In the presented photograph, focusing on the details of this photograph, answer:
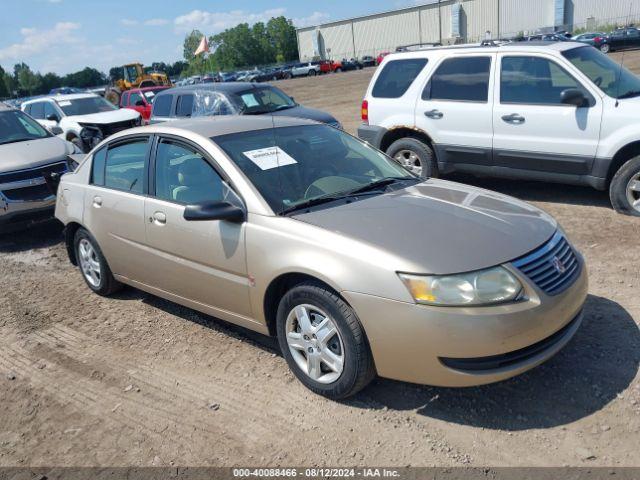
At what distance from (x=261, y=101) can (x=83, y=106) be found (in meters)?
6.08

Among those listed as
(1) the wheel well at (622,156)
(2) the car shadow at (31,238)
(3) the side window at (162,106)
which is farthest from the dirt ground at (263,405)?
(3) the side window at (162,106)

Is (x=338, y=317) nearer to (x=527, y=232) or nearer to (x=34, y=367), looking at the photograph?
(x=527, y=232)

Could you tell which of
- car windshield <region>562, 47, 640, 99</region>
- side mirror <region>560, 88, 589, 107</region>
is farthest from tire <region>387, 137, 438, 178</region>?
car windshield <region>562, 47, 640, 99</region>

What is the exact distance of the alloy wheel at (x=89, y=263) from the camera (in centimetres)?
549

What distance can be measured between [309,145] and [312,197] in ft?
2.17

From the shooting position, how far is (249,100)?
11.6 m

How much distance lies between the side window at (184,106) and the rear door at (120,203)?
6.48 metres

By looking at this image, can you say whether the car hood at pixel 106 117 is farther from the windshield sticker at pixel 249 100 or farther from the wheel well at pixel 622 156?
the wheel well at pixel 622 156

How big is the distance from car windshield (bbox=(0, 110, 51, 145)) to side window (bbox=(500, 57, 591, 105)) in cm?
667

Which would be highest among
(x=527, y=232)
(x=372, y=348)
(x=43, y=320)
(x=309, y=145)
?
(x=309, y=145)

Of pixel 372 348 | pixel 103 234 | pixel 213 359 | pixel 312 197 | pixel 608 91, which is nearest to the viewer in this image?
pixel 372 348

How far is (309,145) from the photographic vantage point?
14.6 ft

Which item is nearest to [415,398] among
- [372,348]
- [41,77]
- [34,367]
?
[372,348]

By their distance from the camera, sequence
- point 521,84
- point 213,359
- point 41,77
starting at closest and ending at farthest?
point 213,359
point 521,84
point 41,77
